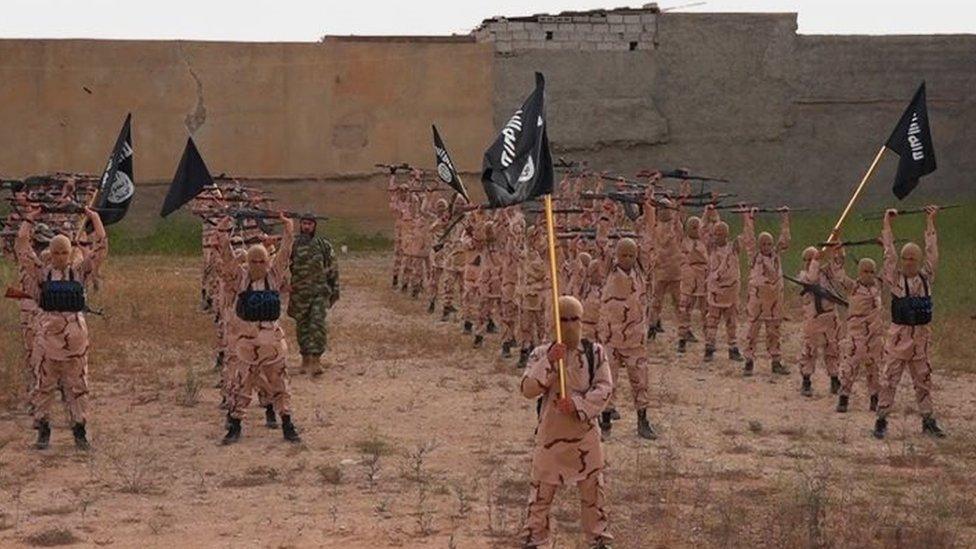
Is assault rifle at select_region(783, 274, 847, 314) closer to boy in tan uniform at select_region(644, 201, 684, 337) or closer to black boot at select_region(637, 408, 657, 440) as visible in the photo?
black boot at select_region(637, 408, 657, 440)

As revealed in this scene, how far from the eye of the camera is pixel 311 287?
1827cm

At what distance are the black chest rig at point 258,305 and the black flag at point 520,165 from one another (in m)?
3.71

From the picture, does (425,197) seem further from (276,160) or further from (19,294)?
(19,294)

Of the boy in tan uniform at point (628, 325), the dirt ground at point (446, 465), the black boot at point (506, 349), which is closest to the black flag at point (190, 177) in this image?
the dirt ground at point (446, 465)

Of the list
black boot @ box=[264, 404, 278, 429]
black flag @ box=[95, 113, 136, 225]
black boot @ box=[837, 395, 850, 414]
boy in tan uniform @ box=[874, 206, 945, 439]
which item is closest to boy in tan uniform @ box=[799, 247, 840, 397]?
black boot @ box=[837, 395, 850, 414]

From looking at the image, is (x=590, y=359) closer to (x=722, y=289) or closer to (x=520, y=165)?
(x=520, y=165)

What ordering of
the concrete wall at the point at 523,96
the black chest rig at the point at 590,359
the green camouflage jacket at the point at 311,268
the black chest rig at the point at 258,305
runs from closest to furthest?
1. the black chest rig at the point at 590,359
2. the black chest rig at the point at 258,305
3. the green camouflage jacket at the point at 311,268
4. the concrete wall at the point at 523,96

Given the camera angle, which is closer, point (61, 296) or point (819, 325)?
point (61, 296)

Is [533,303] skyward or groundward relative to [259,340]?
skyward

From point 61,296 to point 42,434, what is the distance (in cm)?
126

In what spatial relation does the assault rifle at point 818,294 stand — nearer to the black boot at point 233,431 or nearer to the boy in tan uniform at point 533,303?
the boy in tan uniform at point 533,303

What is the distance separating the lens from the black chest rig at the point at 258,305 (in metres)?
Result: 14.3

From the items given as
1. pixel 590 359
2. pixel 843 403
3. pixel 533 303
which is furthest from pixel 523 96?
pixel 590 359

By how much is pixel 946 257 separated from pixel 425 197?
1072cm
